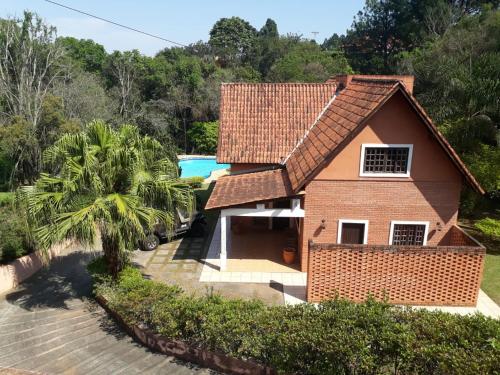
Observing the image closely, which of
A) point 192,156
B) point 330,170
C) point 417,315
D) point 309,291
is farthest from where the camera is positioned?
point 192,156

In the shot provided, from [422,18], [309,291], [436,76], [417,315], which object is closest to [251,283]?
[309,291]

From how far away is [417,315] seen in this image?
889 cm

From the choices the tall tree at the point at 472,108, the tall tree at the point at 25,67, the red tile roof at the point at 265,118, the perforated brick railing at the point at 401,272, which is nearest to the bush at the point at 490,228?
the tall tree at the point at 472,108

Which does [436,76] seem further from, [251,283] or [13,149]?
[13,149]

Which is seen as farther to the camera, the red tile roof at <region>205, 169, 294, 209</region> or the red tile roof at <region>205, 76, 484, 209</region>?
the red tile roof at <region>205, 169, 294, 209</region>

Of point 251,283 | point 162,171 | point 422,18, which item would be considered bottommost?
point 251,283

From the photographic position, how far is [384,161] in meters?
14.4

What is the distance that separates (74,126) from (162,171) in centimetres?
1646

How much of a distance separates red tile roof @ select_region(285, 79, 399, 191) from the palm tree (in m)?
5.11

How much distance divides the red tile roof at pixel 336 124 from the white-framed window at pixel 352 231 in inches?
98.9

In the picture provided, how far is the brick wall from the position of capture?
14430 millimetres

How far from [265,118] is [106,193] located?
33.0 feet

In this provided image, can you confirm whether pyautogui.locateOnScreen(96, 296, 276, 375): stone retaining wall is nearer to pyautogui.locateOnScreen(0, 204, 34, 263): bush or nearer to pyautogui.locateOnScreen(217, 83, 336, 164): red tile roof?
pyautogui.locateOnScreen(0, 204, 34, 263): bush

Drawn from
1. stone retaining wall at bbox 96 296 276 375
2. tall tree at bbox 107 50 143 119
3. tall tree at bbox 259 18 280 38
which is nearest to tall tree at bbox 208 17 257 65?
tall tree at bbox 259 18 280 38
